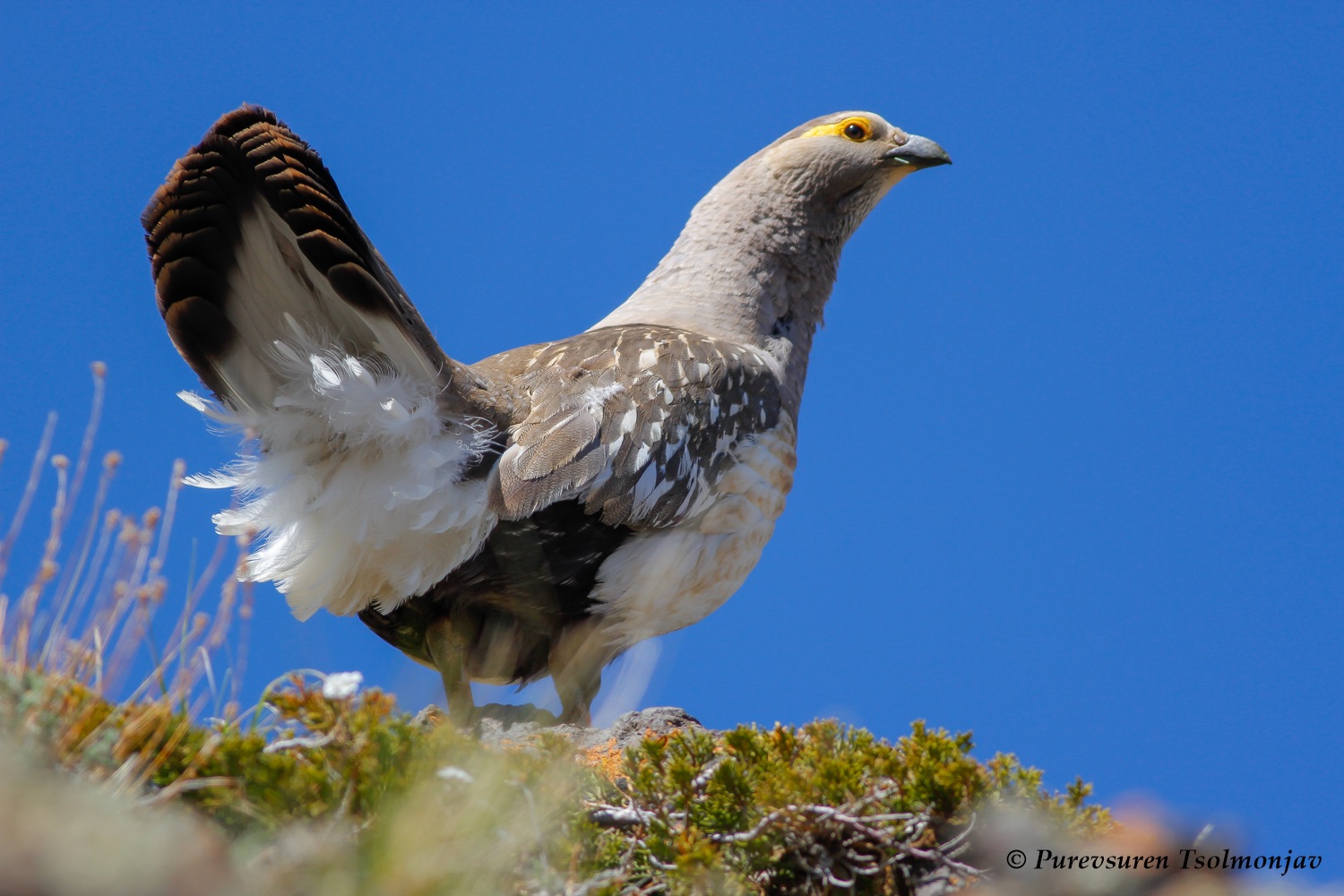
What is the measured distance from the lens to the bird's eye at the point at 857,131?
27.7 ft

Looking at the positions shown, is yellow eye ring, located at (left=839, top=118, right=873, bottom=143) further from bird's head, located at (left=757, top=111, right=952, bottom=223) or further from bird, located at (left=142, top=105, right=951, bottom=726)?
bird, located at (left=142, top=105, right=951, bottom=726)

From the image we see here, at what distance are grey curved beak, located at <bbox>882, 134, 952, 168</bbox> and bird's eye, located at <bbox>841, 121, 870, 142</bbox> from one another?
0.20 m

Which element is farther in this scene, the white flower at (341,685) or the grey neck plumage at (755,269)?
the grey neck plumage at (755,269)

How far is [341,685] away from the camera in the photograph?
11.0 feet

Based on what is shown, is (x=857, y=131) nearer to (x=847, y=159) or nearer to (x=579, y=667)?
(x=847, y=159)

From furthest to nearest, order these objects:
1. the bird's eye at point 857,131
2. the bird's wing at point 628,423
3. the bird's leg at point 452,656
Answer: the bird's eye at point 857,131, the bird's leg at point 452,656, the bird's wing at point 628,423

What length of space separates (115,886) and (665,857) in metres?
2.06

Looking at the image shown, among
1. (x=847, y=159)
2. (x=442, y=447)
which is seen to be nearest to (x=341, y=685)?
(x=442, y=447)

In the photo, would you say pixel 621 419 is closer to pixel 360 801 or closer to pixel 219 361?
pixel 219 361

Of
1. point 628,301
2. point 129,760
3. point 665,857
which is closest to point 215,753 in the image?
point 129,760

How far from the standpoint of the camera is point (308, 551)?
18.2 ft

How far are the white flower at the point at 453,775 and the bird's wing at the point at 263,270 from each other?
7.74 ft

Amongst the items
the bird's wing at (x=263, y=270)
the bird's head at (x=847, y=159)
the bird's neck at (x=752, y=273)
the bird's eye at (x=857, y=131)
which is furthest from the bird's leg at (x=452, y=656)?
the bird's eye at (x=857, y=131)

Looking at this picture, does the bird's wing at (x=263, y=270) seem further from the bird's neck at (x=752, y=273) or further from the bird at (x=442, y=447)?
the bird's neck at (x=752, y=273)
